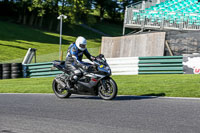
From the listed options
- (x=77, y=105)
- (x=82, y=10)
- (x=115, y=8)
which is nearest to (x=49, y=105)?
(x=77, y=105)

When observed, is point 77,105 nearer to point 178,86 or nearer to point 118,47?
point 178,86

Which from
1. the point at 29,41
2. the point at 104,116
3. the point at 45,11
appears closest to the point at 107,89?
the point at 104,116

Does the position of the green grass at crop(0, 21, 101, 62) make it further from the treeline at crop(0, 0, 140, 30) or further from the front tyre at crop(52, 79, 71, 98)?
the front tyre at crop(52, 79, 71, 98)

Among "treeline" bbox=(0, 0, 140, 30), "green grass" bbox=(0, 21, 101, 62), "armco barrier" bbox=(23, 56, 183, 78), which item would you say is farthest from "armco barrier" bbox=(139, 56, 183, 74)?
"treeline" bbox=(0, 0, 140, 30)

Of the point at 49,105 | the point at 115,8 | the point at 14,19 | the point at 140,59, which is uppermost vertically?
the point at 115,8

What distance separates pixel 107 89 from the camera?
8.20m

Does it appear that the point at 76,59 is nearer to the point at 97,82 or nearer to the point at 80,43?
the point at 80,43

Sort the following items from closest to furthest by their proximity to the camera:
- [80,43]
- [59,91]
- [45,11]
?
1. [80,43]
2. [59,91]
3. [45,11]

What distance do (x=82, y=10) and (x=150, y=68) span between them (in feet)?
134

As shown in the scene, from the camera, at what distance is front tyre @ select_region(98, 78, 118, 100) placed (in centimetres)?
795

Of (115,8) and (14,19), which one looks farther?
(115,8)

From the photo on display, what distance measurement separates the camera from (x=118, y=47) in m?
19.9

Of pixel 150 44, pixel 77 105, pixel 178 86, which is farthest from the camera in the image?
pixel 150 44

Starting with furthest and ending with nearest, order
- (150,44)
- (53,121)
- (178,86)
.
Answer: (150,44) < (178,86) < (53,121)
